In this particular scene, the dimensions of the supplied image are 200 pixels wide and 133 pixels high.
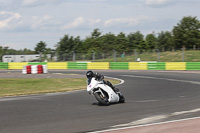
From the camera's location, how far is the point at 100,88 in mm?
9758

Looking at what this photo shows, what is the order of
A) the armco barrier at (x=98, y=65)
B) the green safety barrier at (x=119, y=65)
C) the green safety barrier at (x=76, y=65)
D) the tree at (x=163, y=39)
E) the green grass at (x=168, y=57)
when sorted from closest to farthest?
the green safety barrier at (x=119, y=65) → the armco barrier at (x=98, y=65) → the green grass at (x=168, y=57) → the green safety barrier at (x=76, y=65) → the tree at (x=163, y=39)

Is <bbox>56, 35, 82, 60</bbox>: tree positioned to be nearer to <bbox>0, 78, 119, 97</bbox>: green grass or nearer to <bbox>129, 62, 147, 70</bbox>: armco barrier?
<bbox>129, 62, 147, 70</bbox>: armco barrier

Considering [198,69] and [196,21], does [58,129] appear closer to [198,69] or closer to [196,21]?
[198,69]

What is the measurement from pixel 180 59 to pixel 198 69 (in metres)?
5.38

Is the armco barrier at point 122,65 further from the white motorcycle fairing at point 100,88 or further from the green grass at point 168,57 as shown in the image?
the white motorcycle fairing at point 100,88

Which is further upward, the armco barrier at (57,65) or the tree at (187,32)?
the tree at (187,32)

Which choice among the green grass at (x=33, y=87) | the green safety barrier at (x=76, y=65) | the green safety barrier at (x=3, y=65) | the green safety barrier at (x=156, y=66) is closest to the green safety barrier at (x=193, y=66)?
the green safety barrier at (x=156, y=66)

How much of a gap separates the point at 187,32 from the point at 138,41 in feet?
52.4

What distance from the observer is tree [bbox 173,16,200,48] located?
205 ft

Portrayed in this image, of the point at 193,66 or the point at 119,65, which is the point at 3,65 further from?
the point at 193,66

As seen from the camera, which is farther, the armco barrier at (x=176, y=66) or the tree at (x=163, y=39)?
the tree at (x=163, y=39)

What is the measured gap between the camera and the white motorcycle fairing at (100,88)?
9.65m

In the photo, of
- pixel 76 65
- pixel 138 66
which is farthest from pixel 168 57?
pixel 76 65

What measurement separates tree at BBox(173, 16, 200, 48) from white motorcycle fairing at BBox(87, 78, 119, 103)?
2171 inches
